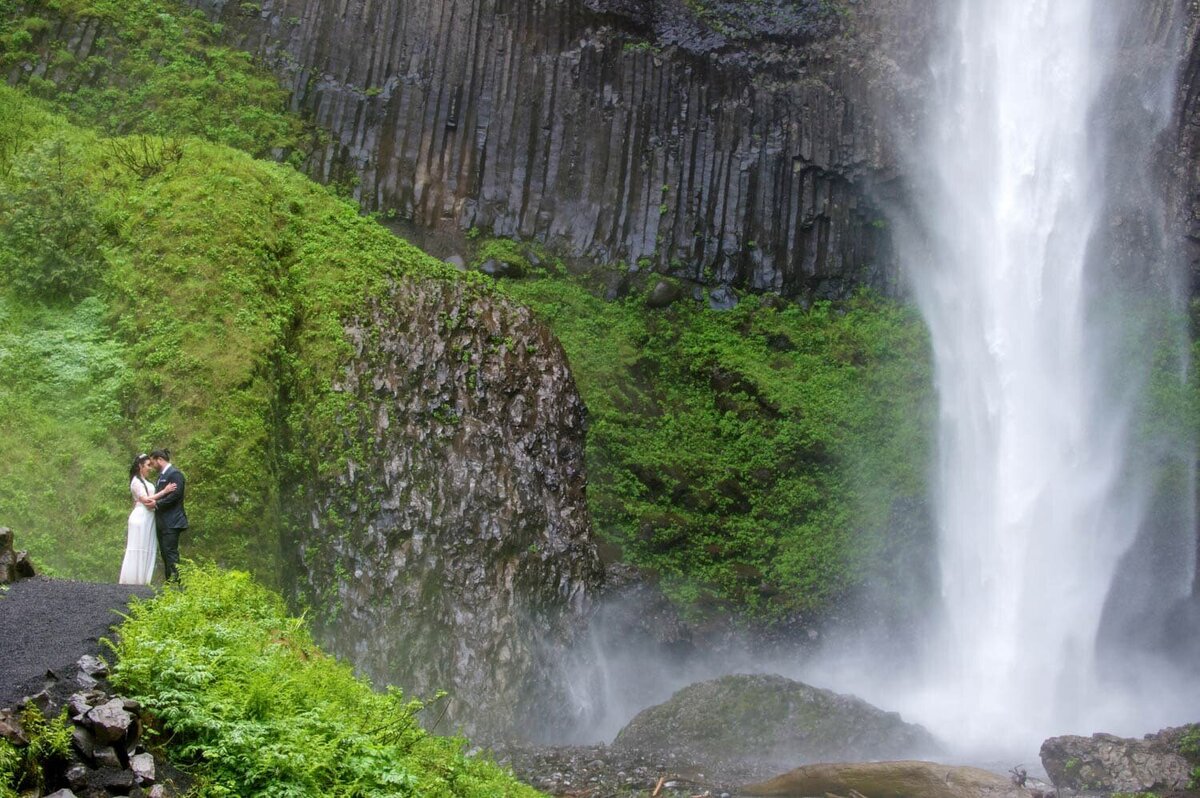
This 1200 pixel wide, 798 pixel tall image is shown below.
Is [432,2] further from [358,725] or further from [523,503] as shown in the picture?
[358,725]

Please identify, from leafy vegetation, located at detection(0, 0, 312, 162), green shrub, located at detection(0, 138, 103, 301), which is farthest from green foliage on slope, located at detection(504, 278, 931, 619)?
green shrub, located at detection(0, 138, 103, 301)

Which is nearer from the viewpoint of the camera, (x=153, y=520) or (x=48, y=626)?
(x=48, y=626)

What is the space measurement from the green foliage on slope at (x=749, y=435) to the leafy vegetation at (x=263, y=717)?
12519mm

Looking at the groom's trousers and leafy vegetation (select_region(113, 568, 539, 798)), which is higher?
the groom's trousers

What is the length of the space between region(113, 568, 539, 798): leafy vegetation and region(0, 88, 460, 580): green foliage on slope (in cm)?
529

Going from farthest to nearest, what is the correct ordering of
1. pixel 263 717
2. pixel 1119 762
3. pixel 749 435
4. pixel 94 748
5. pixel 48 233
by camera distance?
pixel 749 435, pixel 48 233, pixel 1119 762, pixel 263 717, pixel 94 748

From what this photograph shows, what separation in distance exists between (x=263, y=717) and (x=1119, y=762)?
1092cm

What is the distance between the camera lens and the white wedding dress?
10.5 meters

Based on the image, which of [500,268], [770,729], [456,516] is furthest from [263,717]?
[500,268]

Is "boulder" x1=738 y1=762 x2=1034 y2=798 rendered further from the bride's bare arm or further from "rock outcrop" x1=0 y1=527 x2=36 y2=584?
"rock outcrop" x1=0 y1=527 x2=36 y2=584

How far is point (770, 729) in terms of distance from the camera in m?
14.9

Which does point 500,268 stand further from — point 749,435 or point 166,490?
point 166,490

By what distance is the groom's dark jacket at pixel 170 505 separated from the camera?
10633 millimetres

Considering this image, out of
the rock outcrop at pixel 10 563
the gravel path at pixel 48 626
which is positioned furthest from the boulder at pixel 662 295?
the rock outcrop at pixel 10 563
